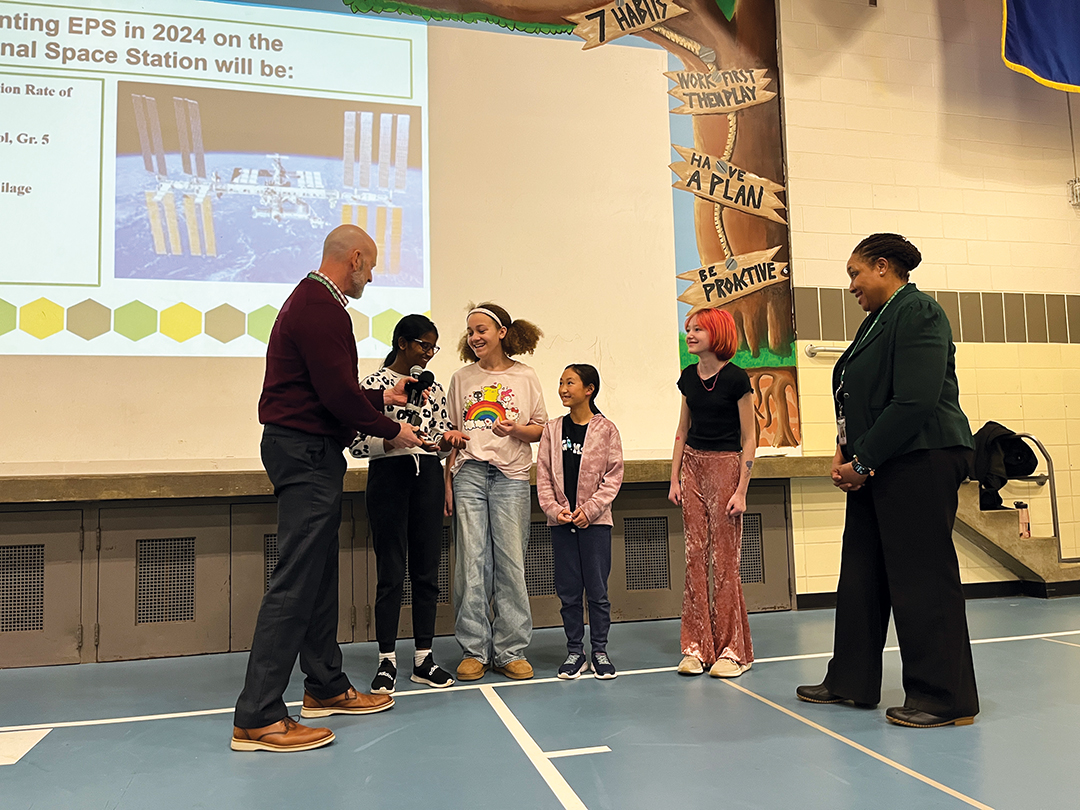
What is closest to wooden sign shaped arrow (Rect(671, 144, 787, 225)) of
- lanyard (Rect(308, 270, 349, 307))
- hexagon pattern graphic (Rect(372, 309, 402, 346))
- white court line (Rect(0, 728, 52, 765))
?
hexagon pattern graphic (Rect(372, 309, 402, 346))

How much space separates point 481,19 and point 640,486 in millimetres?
3033

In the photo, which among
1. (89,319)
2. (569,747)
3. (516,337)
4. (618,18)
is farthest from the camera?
(618,18)

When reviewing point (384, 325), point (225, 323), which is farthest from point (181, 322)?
point (384, 325)

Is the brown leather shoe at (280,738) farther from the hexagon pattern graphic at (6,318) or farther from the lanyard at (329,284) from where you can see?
the hexagon pattern graphic at (6,318)

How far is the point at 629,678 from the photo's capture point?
10.6 ft

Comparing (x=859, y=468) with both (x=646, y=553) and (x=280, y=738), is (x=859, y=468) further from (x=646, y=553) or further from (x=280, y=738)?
(x=646, y=553)

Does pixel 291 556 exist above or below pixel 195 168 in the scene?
below

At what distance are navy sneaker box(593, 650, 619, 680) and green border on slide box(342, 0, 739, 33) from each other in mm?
3780

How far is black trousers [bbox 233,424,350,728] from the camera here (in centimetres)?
241

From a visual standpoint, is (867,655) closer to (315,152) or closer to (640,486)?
(640,486)

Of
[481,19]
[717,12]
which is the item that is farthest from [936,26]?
[481,19]

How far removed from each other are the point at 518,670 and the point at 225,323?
250 cm

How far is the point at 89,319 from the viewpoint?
4.14 meters

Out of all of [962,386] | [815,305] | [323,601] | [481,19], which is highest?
[481,19]
